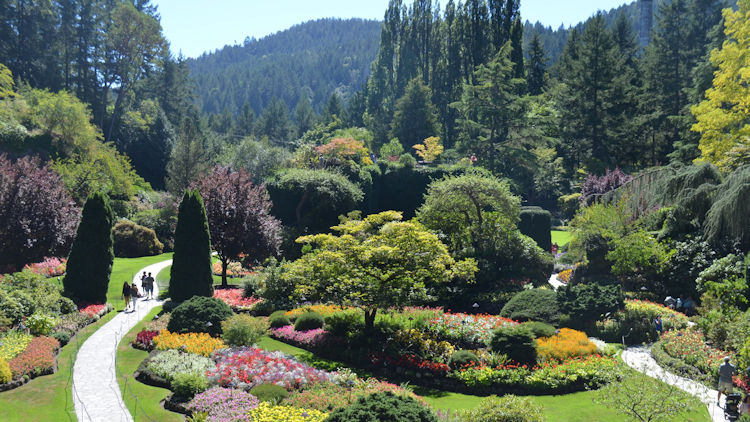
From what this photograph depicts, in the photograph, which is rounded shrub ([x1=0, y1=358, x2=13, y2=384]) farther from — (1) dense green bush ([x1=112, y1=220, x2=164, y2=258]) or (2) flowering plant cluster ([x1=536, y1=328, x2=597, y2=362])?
(1) dense green bush ([x1=112, y1=220, x2=164, y2=258])

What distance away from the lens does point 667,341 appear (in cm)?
1959

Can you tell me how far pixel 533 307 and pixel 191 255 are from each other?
48.8 feet

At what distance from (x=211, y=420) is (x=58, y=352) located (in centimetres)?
847

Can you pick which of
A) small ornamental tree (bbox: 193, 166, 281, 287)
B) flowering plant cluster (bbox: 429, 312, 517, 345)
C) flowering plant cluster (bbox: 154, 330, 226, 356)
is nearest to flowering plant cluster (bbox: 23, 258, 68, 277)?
small ornamental tree (bbox: 193, 166, 281, 287)

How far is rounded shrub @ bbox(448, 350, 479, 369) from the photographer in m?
17.5

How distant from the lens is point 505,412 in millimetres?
11781

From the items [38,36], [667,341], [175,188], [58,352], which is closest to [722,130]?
[667,341]

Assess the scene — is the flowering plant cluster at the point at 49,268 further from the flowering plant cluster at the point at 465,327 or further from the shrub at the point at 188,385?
the flowering plant cluster at the point at 465,327

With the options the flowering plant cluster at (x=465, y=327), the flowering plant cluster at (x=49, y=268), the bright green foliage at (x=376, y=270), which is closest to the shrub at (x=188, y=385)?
the bright green foliage at (x=376, y=270)

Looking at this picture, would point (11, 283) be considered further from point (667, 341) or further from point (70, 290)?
point (667, 341)

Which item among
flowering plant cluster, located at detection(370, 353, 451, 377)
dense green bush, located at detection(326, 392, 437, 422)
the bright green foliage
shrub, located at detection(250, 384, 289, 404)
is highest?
the bright green foliage

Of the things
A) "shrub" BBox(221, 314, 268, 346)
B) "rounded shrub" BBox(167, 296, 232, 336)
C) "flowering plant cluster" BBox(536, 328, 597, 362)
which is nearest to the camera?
"flowering plant cluster" BBox(536, 328, 597, 362)

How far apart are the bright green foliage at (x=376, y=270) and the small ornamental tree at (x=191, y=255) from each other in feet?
20.2

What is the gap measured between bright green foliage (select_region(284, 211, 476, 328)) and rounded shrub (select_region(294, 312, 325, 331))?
81.9 inches
